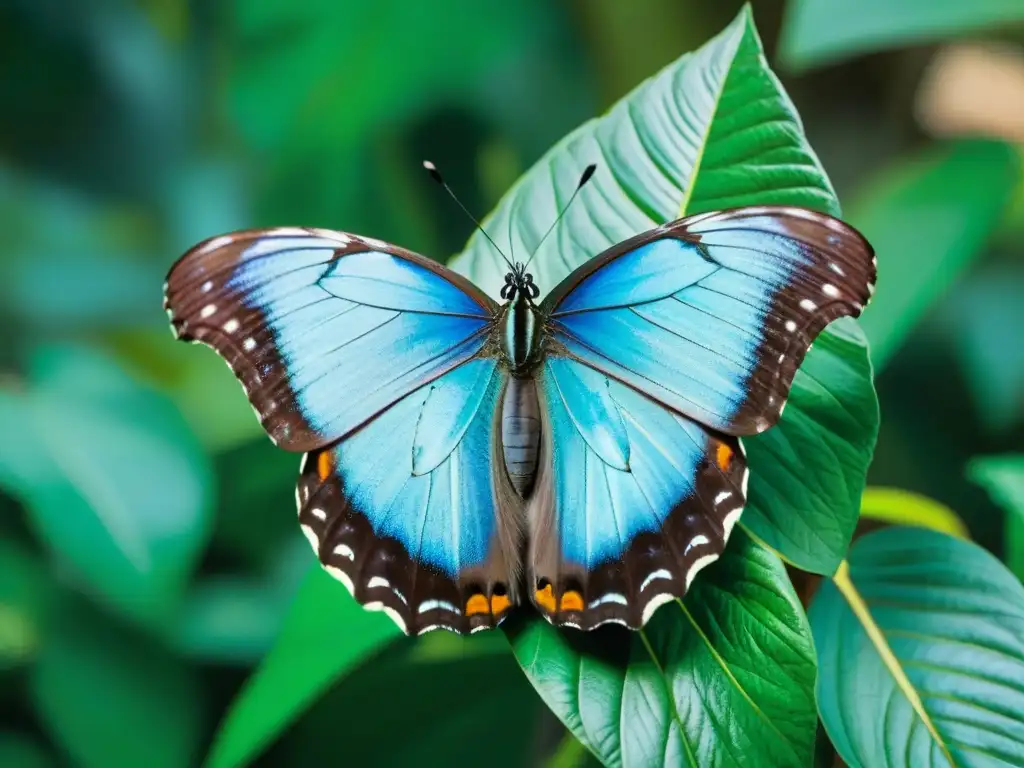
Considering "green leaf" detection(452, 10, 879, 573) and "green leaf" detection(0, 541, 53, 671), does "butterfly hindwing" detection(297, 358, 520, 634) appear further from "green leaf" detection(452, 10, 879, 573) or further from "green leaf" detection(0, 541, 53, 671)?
"green leaf" detection(0, 541, 53, 671)

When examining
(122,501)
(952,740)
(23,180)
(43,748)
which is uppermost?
(23,180)

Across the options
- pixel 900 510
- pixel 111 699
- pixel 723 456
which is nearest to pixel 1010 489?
pixel 900 510

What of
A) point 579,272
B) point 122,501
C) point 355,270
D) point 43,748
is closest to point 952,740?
point 579,272

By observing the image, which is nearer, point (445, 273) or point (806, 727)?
point (806, 727)

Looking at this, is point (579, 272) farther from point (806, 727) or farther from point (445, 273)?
point (806, 727)

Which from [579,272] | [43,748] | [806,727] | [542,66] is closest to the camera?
[806,727]

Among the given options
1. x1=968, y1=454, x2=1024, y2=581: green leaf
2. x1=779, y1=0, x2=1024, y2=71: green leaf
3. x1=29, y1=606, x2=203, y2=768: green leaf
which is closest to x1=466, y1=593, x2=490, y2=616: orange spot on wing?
x1=968, y1=454, x2=1024, y2=581: green leaf

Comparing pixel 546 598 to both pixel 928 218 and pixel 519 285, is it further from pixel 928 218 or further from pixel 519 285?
pixel 928 218
